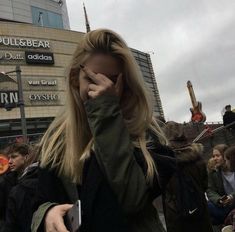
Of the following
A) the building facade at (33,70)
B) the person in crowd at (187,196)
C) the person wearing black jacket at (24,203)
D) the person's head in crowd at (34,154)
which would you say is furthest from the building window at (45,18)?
the person wearing black jacket at (24,203)

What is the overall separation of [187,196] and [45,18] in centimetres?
5567

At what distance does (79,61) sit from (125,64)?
6.2 inches

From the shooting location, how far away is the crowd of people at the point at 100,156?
4.71 feet

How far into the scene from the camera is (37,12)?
57.2 m

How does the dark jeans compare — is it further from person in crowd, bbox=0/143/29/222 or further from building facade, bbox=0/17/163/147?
building facade, bbox=0/17/163/147

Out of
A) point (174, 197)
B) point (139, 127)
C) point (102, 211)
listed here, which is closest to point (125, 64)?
point (139, 127)

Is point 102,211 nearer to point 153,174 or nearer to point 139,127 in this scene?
point 153,174

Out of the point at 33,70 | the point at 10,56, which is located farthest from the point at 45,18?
the point at 10,56

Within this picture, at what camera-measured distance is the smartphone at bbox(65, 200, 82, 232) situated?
4.17ft

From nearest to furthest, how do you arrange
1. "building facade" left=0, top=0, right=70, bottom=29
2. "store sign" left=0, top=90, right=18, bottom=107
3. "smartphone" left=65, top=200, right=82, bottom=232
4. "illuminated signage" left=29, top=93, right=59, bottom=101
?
"smartphone" left=65, top=200, right=82, bottom=232 → "store sign" left=0, top=90, right=18, bottom=107 → "illuminated signage" left=29, top=93, right=59, bottom=101 → "building facade" left=0, top=0, right=70, bottom=29

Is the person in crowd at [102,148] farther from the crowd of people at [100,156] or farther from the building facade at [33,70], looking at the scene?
the building facade at [33,70]

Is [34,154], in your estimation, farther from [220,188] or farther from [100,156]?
[220,188]

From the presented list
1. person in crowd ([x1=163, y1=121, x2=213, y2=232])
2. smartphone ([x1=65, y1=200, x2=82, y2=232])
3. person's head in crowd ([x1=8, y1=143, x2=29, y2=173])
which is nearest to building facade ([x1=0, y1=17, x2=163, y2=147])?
person's head in crowd ([x1=8, y1=143, x2=29, y2=173])

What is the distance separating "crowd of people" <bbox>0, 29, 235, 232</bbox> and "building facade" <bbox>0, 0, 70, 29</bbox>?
52.6 metres
